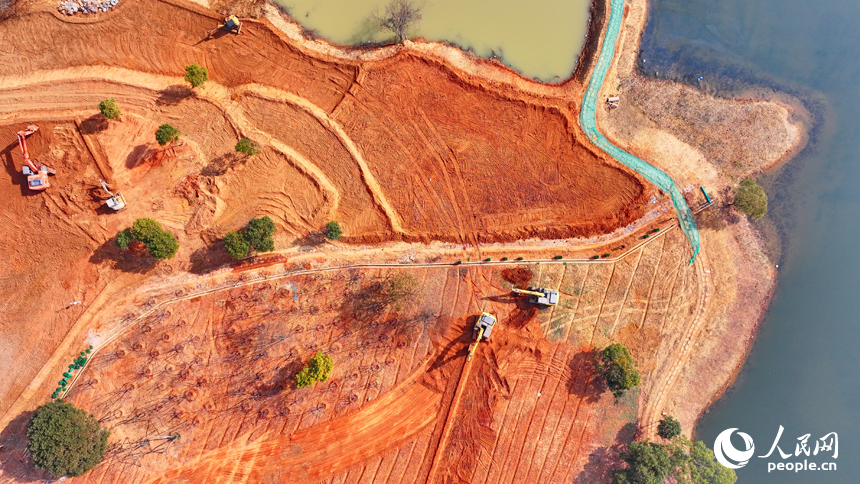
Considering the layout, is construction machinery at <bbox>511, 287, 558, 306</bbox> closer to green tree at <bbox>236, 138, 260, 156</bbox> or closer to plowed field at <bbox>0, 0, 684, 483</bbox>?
plowed field at <bbox>0, 0, 684, 483</bbox>

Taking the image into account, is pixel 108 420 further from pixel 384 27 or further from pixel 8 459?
pixel 384 27

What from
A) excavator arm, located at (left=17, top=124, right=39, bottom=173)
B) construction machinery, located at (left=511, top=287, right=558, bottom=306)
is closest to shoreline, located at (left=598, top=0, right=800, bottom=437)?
construction machinery, located at (left=511, top=287, right=558, bottom=306)

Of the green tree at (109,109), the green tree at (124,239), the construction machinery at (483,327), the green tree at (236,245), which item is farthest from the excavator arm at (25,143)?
the construction machinery at (483,327)

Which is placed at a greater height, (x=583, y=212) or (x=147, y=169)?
(x=583, y=212)

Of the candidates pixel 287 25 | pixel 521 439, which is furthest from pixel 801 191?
pixel 287 25

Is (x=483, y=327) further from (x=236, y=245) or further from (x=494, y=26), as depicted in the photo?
(x=494, y=26)

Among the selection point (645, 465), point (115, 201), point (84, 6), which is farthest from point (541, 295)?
point (84, 6)
